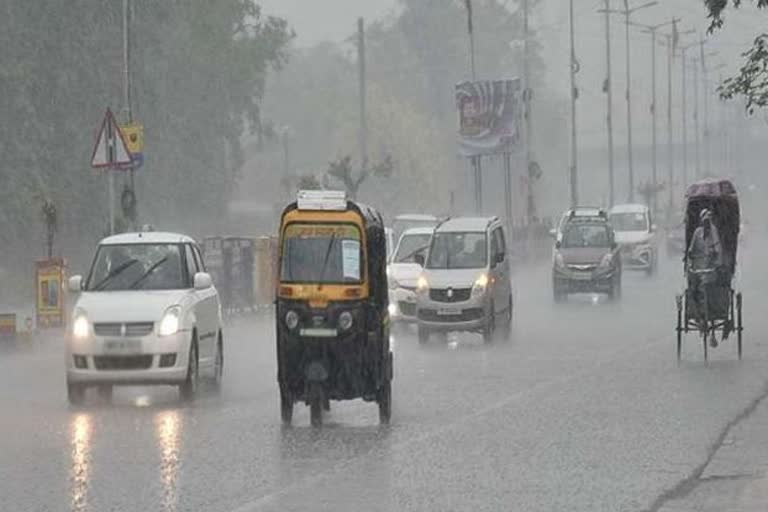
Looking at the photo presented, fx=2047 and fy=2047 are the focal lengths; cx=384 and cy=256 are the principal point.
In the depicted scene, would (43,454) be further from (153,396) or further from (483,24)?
(483,24)

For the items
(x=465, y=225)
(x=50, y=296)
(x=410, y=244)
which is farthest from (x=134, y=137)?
(x=410, y=244)

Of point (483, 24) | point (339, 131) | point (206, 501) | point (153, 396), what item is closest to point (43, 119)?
point (153, 396)

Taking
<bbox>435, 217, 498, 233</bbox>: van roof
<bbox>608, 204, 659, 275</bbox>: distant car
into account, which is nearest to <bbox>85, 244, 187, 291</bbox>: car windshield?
<bbox>435, 217, 498, 233</bbox>: van roof

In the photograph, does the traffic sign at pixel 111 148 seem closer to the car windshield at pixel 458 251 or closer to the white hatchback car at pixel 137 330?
the car windshield at pixel 458 251

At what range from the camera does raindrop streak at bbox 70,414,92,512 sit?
14.2 meters

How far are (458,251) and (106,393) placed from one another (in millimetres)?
13528

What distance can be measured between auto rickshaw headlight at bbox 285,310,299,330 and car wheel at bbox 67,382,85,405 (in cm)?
363

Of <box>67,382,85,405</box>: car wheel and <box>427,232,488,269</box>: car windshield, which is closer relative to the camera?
<box>67,382,85,405</box>: car wheel

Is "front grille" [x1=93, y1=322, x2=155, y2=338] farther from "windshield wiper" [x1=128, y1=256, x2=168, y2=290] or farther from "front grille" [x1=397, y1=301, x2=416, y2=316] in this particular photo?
"front grille" [x1=397, y1=301, x2=416, y2=316]

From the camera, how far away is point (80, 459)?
16.7m

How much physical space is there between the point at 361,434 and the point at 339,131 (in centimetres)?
12756

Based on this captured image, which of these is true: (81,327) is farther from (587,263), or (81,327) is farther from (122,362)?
(587,263)

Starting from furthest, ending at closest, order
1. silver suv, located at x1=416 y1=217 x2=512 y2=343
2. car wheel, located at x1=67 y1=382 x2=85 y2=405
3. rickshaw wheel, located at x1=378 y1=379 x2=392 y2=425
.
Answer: silver suv, located at x1=416 y1=217 x2=512 y2=343, car wheel, located at x1=67 y1=382 x2=85 y2=405, rickshaw wheel, located at x1=378 y1=379 x2=392 y2=425

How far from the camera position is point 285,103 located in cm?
18562
